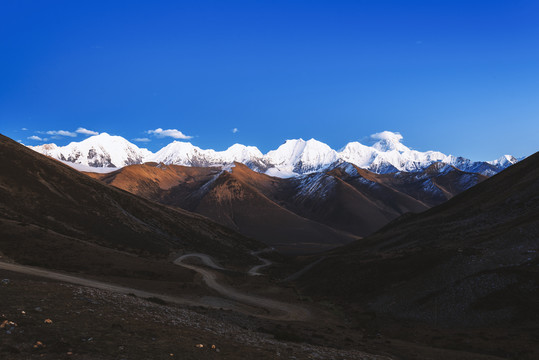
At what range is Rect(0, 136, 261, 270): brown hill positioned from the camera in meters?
65.5

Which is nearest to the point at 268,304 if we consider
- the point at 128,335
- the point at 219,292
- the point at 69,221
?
the point at 219,292

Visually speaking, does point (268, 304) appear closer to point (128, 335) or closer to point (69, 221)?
point (128, 335)

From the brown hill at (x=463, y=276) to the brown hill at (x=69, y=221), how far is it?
52.9 metres

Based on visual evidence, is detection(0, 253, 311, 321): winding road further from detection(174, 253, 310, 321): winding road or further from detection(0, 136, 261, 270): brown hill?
detection(0, 136, 261, 270): brown hill

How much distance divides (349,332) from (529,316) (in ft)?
72.0

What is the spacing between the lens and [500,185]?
5049 inches

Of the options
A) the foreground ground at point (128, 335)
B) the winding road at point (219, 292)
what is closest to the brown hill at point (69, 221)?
the winding road at point (219, 292)

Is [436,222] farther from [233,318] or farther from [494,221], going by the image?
[233,318]

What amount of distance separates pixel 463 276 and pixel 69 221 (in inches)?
4266

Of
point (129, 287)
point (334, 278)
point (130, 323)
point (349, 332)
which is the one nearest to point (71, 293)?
point (130, 323)

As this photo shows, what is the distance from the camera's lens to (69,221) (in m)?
108

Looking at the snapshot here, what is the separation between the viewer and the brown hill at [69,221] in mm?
65500

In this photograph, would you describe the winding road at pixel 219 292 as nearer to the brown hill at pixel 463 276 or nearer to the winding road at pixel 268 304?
the winding road at pixel 268 304

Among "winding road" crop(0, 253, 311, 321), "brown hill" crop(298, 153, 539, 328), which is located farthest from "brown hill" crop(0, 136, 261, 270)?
"brown hill" crop(298, 153, 539, 328)
